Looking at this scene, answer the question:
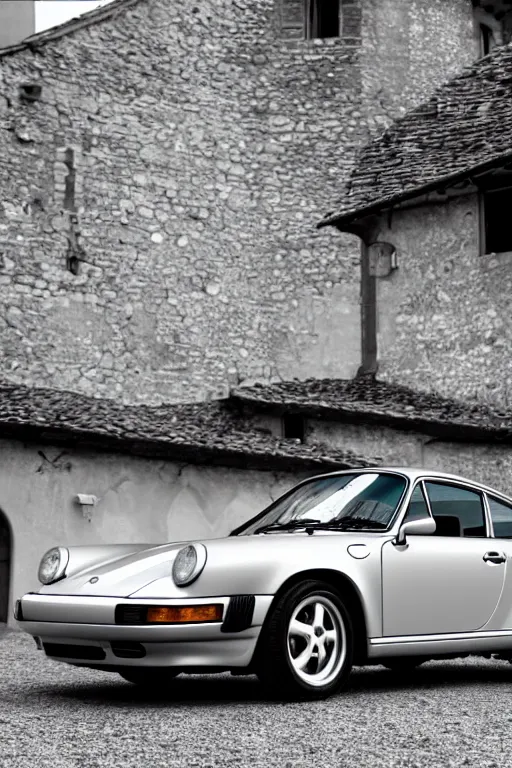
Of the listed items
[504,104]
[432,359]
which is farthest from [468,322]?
[504,104]

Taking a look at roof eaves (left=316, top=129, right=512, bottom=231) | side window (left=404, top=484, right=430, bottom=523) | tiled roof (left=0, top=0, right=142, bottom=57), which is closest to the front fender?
side window (left=404, top=484, right=430, bottom=523)

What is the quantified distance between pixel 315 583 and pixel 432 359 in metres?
11.7

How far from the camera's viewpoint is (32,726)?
5605 millimetres

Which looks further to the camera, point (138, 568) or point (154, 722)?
point (138, 568)

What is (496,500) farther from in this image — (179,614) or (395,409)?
(395,409)

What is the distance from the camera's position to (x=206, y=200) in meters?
21.5

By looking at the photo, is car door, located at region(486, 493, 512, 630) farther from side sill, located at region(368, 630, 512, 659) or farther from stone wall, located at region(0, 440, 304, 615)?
stone wall, located at region(0, 440, 304, 615)

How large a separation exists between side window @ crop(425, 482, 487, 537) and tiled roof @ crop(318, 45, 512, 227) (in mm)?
9185

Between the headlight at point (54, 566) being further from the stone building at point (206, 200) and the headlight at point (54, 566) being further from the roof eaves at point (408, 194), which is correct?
the roof eaves at point (408, 194)

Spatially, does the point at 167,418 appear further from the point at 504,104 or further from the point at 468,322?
the point at 504,104

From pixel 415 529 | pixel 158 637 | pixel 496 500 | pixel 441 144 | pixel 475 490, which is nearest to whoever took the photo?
pixel 158 637

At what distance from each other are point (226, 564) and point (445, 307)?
11974 mm

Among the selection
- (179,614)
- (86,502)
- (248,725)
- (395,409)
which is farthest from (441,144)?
(248,725)

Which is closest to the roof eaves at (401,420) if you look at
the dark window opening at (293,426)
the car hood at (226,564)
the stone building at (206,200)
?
the stone building at (206,200)
